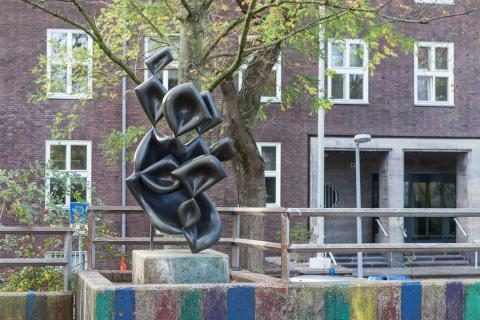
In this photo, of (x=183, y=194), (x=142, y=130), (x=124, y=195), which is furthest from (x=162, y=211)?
(x=124, y=195)

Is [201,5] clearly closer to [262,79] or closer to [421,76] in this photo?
[262,79]

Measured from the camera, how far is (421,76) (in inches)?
1216

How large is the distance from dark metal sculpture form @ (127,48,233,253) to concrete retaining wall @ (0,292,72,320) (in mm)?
2084

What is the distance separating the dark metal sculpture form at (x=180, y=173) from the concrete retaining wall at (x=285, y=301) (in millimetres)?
981

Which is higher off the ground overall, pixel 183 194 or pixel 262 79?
pixel 262 79

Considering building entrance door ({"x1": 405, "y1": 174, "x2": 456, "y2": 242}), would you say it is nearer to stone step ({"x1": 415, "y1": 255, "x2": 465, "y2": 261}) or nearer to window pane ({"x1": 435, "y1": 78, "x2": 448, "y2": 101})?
stone step ({"x1": 415, "y1": 255, "x2": 465, "y2": 261})

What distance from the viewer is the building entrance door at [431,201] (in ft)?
108

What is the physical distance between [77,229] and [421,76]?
19028 mm

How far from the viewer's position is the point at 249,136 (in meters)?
18.3

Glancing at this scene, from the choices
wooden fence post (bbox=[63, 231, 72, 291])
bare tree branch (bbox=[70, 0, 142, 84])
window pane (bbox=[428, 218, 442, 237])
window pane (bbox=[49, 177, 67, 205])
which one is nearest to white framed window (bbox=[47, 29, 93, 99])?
window pane (bbox=[49, 177, 67, 205])

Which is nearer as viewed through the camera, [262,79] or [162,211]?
[162,211]

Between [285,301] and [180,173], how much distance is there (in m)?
1.78

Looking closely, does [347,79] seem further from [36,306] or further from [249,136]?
[36,306]

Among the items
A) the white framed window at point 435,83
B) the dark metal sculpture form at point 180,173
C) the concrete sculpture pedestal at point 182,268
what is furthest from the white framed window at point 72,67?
the white framed window at point 435,83
